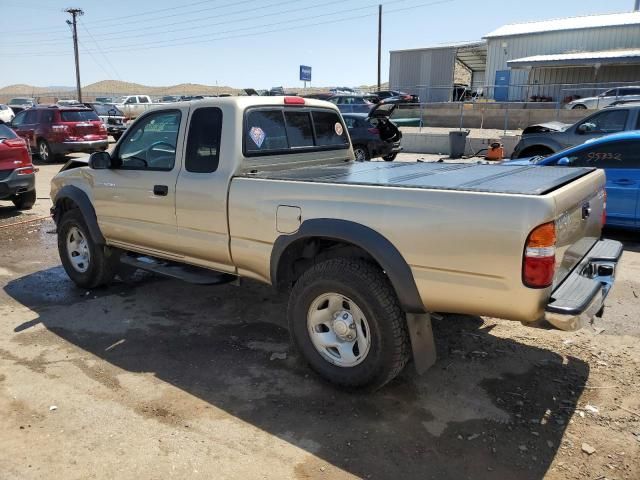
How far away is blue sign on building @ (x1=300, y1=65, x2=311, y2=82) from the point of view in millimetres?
48875

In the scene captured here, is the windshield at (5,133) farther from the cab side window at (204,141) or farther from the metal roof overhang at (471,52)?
the metal roof overhang at (471,52)

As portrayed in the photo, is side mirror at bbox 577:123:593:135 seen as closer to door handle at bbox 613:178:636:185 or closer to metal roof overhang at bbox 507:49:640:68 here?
door handle at bbox 613:178:636:185

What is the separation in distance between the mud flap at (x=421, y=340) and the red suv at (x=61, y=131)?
53.4ft

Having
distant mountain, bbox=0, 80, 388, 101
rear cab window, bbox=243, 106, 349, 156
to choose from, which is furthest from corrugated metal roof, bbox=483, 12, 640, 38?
rear cab window, bbox=243, 106, 349, 156

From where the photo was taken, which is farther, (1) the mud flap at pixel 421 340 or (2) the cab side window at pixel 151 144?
(2) the cab side window at pixel 151 144

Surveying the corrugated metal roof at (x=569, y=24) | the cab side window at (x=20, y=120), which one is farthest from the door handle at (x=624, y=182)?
the corrugated metal roof at (x=569, y=24)

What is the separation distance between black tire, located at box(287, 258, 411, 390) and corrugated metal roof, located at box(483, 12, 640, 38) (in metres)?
38.7

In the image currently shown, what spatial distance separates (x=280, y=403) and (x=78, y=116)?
1646 centimetres

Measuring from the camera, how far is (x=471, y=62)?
47.7m

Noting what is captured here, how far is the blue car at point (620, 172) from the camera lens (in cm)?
693

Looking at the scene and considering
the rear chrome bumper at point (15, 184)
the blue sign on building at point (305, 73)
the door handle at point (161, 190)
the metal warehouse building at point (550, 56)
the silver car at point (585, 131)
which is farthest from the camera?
the blue sign on building at point (305, 73)

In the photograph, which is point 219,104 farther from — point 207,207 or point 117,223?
point 117,223

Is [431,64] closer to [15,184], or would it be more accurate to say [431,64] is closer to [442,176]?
[15,184]

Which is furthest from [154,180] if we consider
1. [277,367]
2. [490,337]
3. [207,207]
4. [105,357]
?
[490,337]
